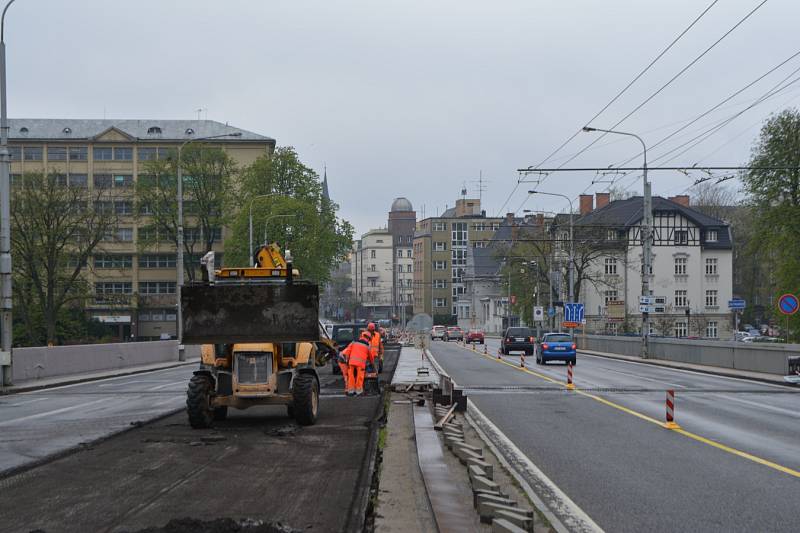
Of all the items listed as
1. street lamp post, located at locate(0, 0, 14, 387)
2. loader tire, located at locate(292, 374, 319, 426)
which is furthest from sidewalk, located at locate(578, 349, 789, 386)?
street lamp post, located at locate(0, 0, 14, 387)

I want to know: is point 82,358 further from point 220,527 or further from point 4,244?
point 220,527

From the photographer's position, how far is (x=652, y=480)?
10.3 metres

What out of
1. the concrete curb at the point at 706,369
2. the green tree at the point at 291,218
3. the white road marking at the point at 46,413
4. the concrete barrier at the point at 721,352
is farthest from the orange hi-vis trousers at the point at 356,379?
the green tree at the point at 291,218

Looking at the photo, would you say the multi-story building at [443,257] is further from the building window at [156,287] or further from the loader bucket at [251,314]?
the loader bucket at [251,314]

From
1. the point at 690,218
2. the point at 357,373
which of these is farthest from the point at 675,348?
the point at 690,218

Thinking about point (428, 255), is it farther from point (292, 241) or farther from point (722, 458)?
point (722, 458)

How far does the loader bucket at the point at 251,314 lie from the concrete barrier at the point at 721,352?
21.5 metres

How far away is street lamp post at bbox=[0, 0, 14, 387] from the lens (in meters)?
25.5

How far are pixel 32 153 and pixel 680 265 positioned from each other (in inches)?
2566

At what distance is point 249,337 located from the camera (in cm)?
1461

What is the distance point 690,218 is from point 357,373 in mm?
69571

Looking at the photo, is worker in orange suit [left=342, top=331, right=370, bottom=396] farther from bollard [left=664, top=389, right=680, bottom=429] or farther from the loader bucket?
bollard [left=664, top=389, right=680, bottom=429]

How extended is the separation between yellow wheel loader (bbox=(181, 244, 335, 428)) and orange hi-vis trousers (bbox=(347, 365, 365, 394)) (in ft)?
20.1

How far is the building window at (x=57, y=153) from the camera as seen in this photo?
9438cm
